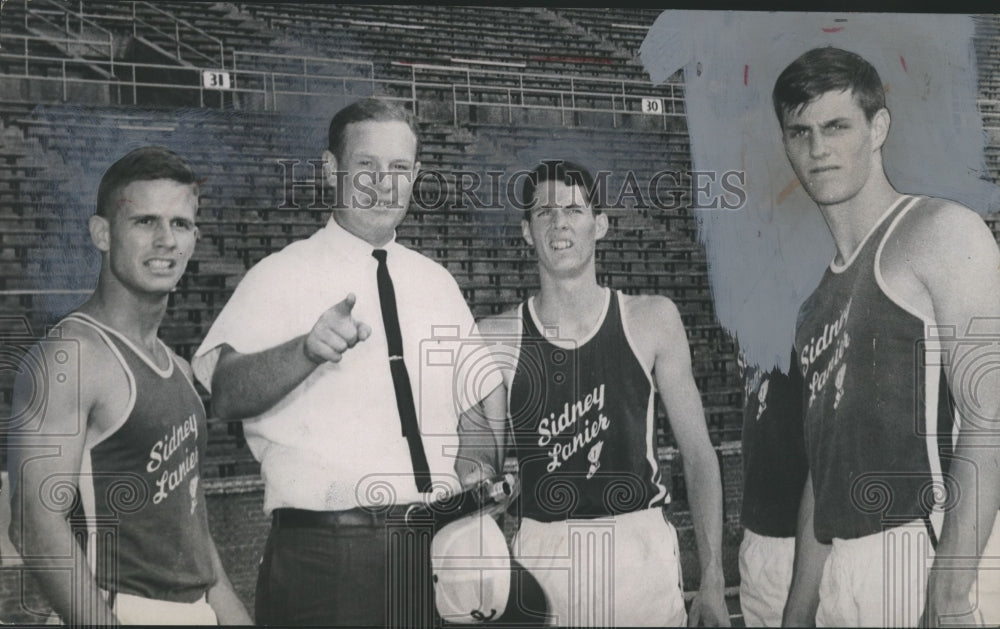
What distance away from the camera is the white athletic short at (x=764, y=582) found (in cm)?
377

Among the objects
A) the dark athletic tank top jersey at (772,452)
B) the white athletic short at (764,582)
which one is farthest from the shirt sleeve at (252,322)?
the white athletic short at (764,582)

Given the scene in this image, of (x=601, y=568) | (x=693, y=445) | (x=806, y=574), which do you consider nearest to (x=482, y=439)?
(x=601, y=568)

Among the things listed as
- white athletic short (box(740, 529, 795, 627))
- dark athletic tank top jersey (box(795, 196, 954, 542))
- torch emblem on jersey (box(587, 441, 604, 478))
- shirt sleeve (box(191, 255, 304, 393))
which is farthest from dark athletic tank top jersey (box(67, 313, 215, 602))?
dark athletic tank top jersey (box(795, 196, 954, 542))

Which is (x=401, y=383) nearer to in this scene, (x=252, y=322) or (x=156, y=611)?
(x=252, y=322)

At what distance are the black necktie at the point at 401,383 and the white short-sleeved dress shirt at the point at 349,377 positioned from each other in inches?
0.7

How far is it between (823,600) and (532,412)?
1.13 m

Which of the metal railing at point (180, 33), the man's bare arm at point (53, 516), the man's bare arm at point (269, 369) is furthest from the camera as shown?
the metal railing at point (180, 33)

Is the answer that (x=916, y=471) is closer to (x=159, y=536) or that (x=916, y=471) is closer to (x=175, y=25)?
(x=159, y=536)

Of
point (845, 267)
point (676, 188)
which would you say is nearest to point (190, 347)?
point (676, 188)

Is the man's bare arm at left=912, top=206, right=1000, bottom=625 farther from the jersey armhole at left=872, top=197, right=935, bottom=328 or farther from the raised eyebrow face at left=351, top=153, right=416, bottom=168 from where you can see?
the raised eyebrow face at left=351, top=153, right=416, bottom=168

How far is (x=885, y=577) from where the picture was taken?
3695mm

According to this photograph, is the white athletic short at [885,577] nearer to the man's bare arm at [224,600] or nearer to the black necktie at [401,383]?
the black necktie at [401,383]

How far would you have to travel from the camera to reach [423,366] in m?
3.66

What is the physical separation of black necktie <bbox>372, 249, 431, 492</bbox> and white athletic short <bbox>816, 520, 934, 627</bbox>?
1.39 metres
